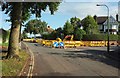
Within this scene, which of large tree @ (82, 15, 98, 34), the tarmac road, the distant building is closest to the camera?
the tarmac road

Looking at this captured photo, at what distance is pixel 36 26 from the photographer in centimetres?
16550

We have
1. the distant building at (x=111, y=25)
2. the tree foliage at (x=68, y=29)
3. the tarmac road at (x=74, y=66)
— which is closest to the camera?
the tarmac road at (x=74, y=66)

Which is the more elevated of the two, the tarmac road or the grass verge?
the grass verge

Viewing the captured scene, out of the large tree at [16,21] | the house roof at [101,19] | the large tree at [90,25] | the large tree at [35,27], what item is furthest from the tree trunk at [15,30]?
the large tree at [35,27]

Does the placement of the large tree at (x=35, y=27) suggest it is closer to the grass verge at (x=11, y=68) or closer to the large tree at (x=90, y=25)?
the large tree at (x=90, y=25)

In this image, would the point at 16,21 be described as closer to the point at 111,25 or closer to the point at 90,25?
the point at 90,25

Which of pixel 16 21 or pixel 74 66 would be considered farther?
pixel 16 21

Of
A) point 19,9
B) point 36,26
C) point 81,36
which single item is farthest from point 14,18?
point 36,26

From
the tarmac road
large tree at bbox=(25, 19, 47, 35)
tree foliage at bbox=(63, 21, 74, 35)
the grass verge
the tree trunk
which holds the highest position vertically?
large tree at bbox=(25, 19, 47, 35)

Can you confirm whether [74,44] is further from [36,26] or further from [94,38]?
[36,26]

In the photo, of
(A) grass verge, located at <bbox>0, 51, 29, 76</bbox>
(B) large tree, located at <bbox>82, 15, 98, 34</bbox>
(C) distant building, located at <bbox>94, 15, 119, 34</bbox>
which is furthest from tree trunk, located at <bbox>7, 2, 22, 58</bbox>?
(C) distant building, located at <bbox>94, 15, 119, 34</bbox>

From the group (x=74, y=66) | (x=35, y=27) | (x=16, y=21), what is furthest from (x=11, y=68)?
(x=35, y=27)

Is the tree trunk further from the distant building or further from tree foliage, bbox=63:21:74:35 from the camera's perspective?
the distant building

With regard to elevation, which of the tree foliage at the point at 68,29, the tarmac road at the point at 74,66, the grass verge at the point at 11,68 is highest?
the tree foliage at the point at 68,29
